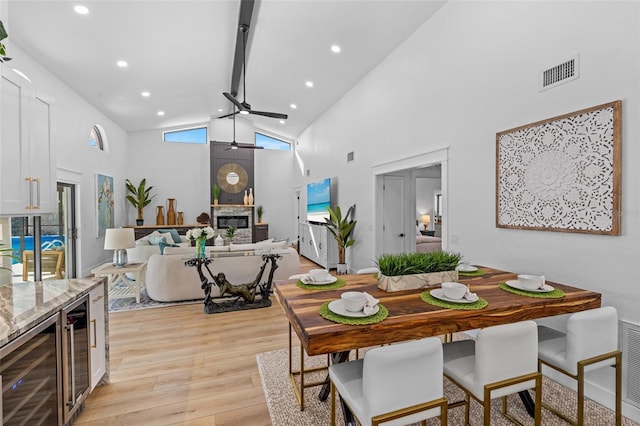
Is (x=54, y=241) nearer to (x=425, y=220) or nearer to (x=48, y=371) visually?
(x=48, y=371)

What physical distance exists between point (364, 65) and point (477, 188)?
9.86 ft

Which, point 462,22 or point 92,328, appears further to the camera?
point 462,22

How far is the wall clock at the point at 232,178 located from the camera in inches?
351

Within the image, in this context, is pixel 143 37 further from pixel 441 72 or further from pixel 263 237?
pixel 263 237

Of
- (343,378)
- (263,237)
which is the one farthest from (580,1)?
(263,237)

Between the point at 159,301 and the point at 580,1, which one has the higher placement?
the point at 580,1

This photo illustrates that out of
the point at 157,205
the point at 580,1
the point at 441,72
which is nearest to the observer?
the point at 580,1

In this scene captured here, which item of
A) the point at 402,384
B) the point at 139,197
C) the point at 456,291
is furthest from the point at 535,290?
the point at 139,197

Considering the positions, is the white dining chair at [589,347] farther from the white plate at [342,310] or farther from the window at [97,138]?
the window at [97,138]

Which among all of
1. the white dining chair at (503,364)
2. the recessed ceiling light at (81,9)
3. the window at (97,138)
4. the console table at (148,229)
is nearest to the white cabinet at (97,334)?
the white dining chair at (503,364)

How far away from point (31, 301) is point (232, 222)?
727 cm

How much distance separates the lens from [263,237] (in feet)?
31.0

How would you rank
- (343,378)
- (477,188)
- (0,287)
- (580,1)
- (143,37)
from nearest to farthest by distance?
1. (343,378)
2. (0,287)
3. (580,1)
4. (477,188)
5. (143,37)

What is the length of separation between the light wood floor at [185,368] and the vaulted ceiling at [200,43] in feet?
11.9
